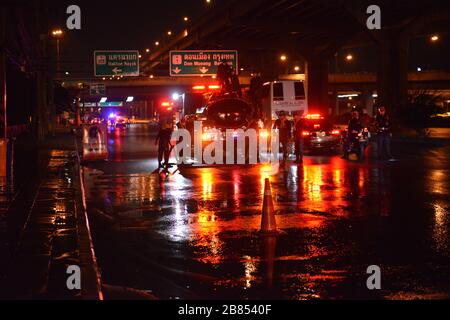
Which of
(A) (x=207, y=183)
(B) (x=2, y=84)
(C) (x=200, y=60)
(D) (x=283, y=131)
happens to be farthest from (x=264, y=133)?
(C) (x=200, y=60)

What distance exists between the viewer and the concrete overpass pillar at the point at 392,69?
51.8m

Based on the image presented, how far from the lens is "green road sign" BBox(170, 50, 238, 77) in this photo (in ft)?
169

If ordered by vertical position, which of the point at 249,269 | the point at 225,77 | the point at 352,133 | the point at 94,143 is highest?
the point at 225,77

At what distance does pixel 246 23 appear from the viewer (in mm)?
55188

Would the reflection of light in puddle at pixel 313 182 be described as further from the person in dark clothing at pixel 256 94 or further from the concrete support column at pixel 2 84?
the concrete support column at pixel 2 84

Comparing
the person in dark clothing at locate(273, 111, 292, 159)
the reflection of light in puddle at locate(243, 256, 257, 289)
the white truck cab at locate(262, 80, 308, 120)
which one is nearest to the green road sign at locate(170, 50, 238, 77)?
the white truck cab at locate(262, 80, 308, 120)

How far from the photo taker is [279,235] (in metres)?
10.8

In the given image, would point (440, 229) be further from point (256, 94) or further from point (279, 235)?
point (256, 94)

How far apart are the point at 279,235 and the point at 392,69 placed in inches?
1744

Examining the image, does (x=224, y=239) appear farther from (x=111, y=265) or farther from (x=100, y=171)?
(x=100, y=171)

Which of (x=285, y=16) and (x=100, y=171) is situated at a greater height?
(x=285, y=16)

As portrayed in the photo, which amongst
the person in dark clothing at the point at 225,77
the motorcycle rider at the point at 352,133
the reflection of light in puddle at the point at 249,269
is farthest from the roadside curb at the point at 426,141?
the reflection of light in puddle at the point at 249,269
